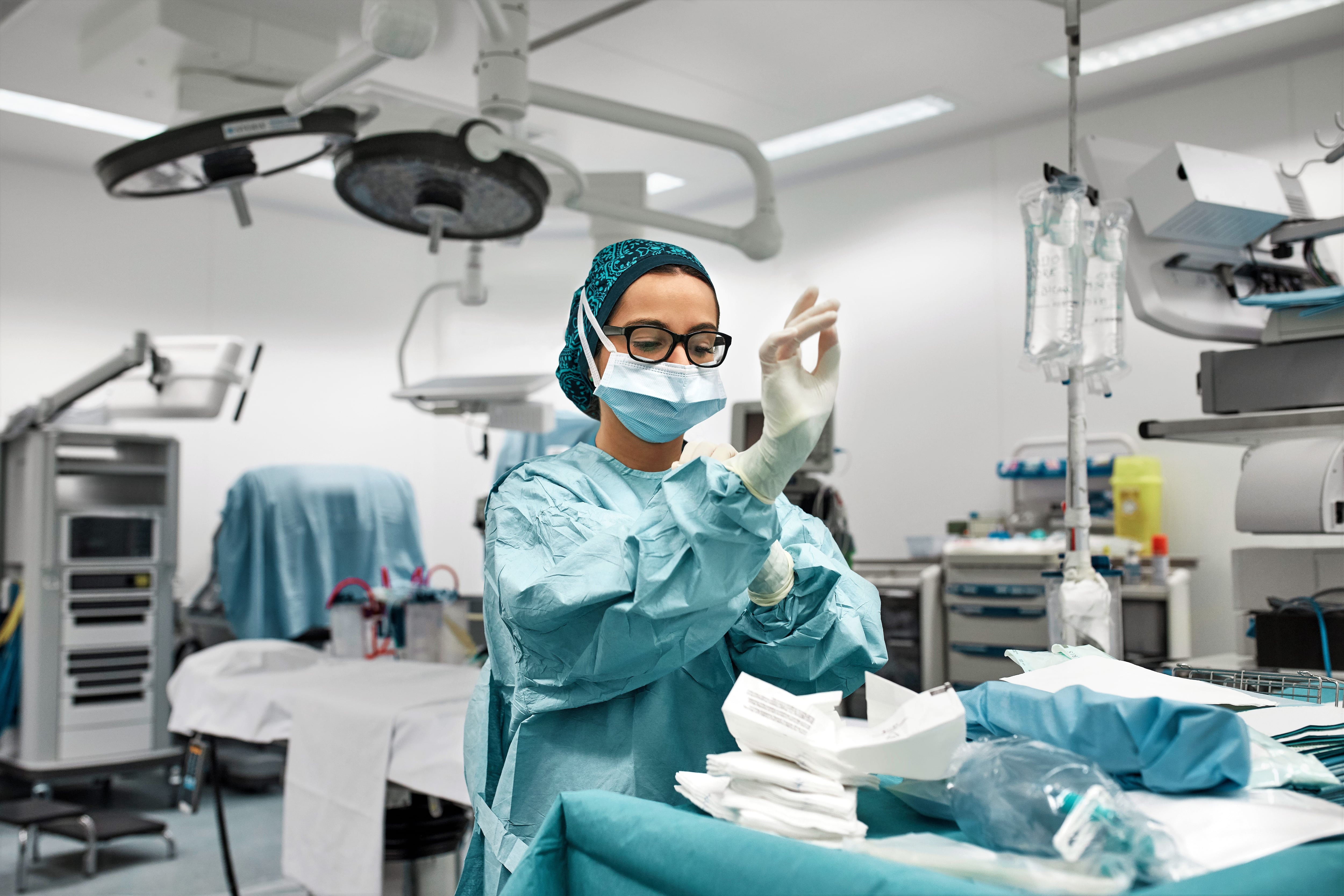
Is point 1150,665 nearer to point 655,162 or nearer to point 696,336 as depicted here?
point 696,336

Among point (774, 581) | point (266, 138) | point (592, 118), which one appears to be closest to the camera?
point (774, 581)

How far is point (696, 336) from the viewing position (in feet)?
4.69

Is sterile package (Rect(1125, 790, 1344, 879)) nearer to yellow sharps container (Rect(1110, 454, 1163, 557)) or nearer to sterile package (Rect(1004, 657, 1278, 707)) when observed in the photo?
sterile package (Rect(1004, 657, 1278, 707))

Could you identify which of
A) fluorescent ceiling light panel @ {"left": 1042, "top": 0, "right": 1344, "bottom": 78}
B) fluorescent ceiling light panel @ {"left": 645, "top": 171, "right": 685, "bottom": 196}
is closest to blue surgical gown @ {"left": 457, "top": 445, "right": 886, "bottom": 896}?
fluorescent ceiling light panel @ {"left": 1042, "top": 0, "right": 1344, "bottom": 78}

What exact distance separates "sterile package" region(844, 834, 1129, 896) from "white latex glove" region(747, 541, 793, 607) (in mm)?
430

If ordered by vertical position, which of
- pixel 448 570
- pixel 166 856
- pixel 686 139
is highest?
pixel 686 139

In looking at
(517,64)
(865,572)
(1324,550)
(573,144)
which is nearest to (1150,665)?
(1324,550)

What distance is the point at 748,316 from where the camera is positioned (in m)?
6.64

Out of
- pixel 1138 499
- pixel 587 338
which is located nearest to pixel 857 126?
pixel 1138 499

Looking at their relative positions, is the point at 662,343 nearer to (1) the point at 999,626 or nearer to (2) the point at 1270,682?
(2) the point at 1270,682

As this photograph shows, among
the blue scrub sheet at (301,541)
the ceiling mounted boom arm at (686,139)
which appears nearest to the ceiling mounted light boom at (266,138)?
the ceiling mounted boom arm at (686,139)

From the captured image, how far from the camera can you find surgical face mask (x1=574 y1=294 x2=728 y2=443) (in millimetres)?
1404

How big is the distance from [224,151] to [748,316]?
13.5 ft

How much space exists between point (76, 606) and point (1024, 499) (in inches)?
182
